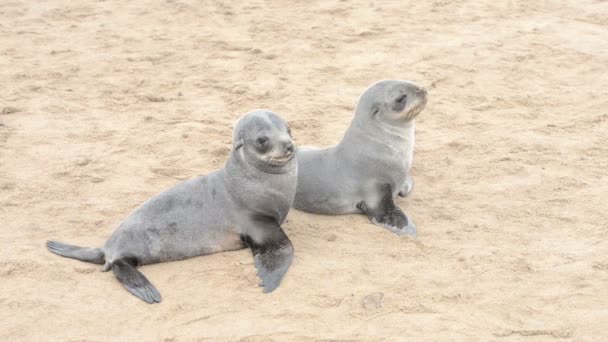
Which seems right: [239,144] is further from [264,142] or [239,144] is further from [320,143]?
[320,143]

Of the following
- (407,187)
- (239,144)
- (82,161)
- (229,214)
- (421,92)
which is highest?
(421,92)

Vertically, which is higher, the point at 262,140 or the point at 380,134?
the point at 262,140

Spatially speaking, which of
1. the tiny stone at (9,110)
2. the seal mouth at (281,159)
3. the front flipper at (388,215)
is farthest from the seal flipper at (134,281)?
the tiny stone at (9,110)

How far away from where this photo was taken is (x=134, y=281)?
14.8ft

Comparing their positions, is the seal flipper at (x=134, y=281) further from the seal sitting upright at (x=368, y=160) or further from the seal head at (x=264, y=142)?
the seal sitting upright at (x=368, y=160)

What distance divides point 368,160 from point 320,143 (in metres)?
1.11

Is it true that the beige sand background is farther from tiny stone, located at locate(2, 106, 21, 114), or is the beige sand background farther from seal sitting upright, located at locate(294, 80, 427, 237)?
seal sitting upright, located at locate(294, 80, 427, 237)

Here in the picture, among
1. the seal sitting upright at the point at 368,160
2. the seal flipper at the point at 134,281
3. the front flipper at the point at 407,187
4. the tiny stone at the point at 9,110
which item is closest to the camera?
the seal flipper at the point at 134,281

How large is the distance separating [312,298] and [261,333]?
409mm

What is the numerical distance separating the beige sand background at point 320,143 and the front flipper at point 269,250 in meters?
0.07

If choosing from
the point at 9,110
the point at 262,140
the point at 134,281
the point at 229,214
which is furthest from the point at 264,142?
the point at 9,110

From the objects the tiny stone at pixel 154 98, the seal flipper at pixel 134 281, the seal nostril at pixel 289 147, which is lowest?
the tiny stone at pixel 154 98

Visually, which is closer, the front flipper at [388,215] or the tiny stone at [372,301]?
the tiny stone at [372,301]

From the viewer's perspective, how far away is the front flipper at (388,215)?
501 centimetres
